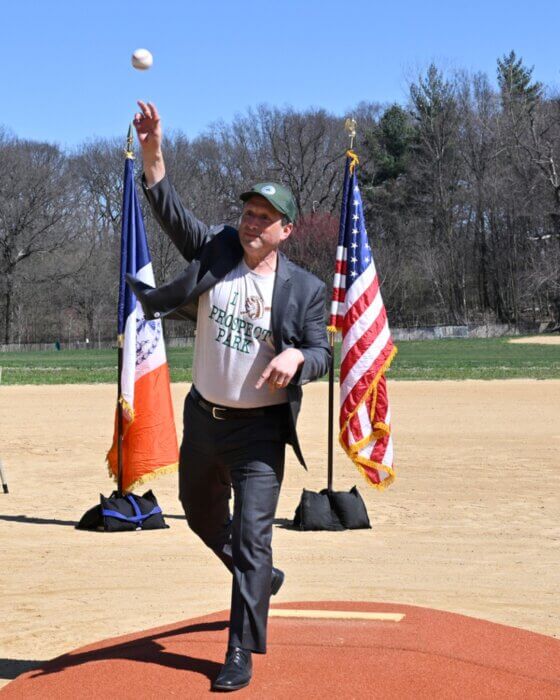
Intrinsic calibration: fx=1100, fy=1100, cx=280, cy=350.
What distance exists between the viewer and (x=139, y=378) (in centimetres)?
944

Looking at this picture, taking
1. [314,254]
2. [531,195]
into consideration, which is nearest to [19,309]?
[314,254]

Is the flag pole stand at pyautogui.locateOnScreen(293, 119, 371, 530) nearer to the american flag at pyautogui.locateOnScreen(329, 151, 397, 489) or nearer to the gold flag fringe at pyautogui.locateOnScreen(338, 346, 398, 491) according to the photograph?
the american flag at pyautogui.locateOnScreen(329, 151, 397, 489)

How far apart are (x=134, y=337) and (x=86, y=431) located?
7807 mm

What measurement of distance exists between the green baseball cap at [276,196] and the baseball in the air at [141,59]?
0.88 m

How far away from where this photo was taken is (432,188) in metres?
70.6

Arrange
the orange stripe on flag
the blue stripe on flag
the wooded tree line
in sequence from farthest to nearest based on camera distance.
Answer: the wooded tree line
the orange stripe on flag
the blue stripe on flag

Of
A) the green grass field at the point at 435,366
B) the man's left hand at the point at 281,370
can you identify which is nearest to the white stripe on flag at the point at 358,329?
the man's left hand at the point at 281,370

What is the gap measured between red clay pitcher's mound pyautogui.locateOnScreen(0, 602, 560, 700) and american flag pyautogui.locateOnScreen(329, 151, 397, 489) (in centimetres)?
283

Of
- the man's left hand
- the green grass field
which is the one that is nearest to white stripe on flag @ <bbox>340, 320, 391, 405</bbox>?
the man's left hand

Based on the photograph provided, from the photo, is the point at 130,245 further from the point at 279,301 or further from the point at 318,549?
the point at 279,301

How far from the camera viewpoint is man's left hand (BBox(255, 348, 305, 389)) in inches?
181

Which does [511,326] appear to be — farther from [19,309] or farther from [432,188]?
[19,309]

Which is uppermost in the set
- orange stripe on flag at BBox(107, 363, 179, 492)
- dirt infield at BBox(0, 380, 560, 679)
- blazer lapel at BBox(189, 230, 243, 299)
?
blazer lapel at BBox(189, 230, 243, 299)

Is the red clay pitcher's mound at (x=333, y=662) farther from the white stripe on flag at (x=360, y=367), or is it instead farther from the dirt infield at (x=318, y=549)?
the white stripe on flag at (x=360, y=367)
